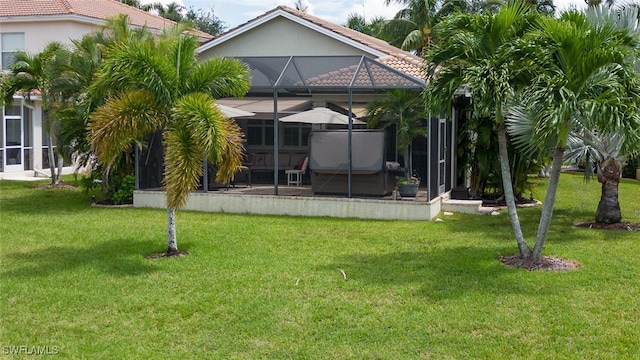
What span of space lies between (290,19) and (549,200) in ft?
42.9

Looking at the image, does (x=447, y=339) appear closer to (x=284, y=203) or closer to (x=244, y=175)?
(x=284, y=203)

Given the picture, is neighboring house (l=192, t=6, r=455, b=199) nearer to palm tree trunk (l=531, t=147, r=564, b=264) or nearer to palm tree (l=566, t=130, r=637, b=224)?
palm tree (l=566, t=130, r=637, b=224)

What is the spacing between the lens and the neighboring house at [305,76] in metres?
15.8

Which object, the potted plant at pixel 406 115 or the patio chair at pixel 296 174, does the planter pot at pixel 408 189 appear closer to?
the potted plant at pixel 406 115

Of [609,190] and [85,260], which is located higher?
[609,190]

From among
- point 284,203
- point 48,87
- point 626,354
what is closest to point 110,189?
point 48,87

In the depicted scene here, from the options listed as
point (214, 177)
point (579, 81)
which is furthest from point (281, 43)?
point (579, 81)

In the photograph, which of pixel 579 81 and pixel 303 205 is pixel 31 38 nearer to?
pixel 303 205

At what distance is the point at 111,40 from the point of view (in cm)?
1728

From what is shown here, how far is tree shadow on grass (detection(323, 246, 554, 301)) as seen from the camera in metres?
8.96

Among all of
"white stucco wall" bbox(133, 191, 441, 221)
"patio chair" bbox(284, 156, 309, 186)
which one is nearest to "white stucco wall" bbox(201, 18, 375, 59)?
"patio chair" bbox(284, 156, 309, 186)

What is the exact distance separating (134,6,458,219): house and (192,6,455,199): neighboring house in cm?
2

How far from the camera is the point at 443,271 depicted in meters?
9.97

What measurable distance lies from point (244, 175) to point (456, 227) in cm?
812
